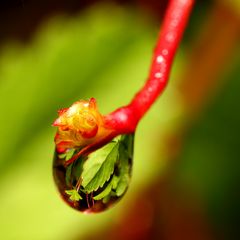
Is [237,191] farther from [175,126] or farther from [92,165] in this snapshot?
[92,165]

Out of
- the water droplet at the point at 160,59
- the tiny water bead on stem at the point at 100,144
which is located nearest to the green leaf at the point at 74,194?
the tiny water bead on stem at the point at 100,144

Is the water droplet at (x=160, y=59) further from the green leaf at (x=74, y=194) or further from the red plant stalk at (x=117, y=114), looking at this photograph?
the green leaf at (x=74, y=194)

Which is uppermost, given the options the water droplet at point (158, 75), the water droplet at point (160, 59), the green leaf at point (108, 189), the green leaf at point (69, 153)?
the water droplet at point (160, 59)

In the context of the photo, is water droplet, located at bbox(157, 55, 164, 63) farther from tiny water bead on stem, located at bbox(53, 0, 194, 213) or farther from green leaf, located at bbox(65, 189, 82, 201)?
green leaf, located at bbox(65, 189, 82, 201)

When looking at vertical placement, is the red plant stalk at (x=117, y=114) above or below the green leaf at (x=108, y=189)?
above
